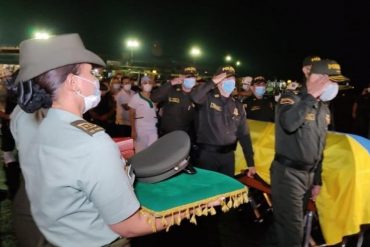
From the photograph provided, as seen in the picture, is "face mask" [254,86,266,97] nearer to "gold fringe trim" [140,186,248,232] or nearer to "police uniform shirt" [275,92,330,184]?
"police uniform shirt" [275,92,330,184]

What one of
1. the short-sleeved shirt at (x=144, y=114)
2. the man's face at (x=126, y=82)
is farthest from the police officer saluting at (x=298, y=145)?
the man's face at (x=126, y=82)

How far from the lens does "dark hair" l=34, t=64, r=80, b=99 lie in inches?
66.6

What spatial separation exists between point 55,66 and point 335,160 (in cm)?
396

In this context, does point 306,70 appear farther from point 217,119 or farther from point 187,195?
point 187,195

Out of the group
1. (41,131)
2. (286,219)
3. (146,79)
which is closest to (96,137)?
(41,131)

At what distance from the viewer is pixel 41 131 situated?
5.53 ft

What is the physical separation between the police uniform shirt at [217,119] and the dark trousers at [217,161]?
0.15 metres

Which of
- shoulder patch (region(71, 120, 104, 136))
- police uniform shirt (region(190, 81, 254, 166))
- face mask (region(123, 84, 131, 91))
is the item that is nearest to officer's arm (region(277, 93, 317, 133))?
police uniform shirt (region(190, 81, 254, 166))

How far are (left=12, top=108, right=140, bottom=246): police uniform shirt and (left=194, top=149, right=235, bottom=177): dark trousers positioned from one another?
327 cm

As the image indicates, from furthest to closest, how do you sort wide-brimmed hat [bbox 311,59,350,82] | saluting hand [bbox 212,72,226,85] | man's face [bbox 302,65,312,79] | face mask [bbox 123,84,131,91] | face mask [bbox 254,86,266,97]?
1. face mask [bbox 123,84,131,91]
2. face mask [bbox 254,86,266,97]
3. saluting hand [bbox 212,72,226,85]
4. man's face [bbox 302,65,312,79]
5. wide-brimmed hat [bbox 311,59,350,82]

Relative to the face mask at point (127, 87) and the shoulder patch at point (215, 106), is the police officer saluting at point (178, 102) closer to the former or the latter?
the shoulder patch at point (215, 106)

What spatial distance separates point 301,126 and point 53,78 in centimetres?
276

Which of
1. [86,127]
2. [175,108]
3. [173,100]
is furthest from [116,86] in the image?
[86,127]

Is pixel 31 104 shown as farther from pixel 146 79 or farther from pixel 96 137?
pixel 146 79
